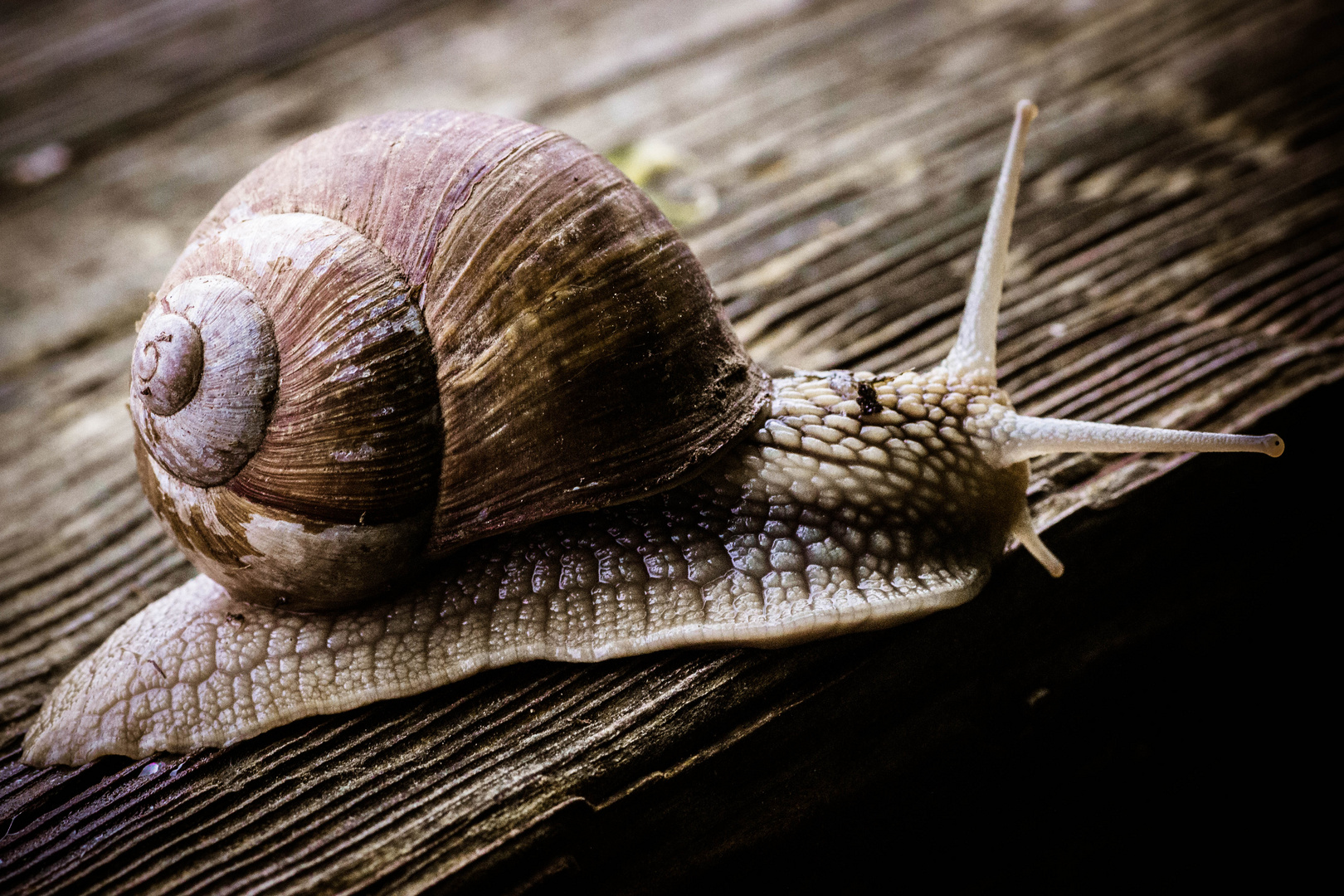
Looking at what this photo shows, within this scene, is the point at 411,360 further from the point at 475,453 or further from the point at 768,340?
the point at 768,340

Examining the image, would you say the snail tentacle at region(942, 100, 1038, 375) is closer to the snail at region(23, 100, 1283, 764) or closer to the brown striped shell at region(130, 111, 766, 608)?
the snail at region(23, 100, 1283, 764)

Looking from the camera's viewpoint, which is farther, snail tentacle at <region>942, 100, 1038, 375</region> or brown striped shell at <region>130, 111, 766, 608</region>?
snail tentacle at <region>942, 100, 1038, 375</region>

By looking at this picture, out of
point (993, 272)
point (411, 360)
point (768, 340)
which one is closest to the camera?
point (411, 360)

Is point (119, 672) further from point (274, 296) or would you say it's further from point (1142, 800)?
point (1142, 800)

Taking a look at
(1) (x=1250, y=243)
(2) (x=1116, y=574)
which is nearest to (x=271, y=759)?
(2) (x=1116, y=574)

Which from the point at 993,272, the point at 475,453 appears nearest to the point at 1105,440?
the point at 993,272

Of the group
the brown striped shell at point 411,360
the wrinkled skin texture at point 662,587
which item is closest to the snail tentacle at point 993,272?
Answer: the wrinkled skin texture at point 662,587

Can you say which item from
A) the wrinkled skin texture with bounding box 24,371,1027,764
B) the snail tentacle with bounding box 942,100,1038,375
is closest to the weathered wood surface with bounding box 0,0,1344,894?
the wrinkled skin texture with bounding box 24,371,1027,764
